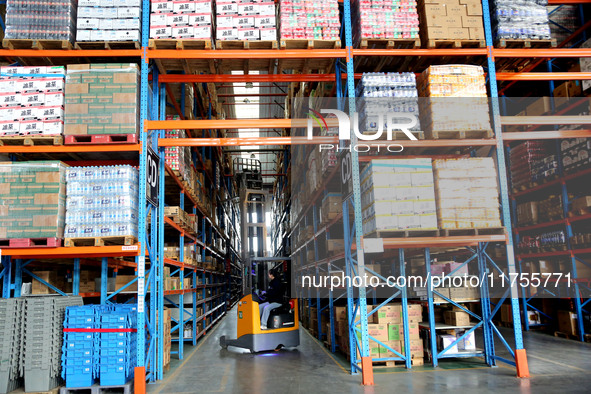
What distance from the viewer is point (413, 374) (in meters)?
7.63

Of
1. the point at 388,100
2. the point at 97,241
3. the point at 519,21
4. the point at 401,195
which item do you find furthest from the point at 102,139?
the point at 519,21

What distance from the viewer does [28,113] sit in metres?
7.07

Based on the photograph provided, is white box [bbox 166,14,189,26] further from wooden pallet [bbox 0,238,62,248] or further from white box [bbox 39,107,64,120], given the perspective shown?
wooden pallet [bbox 0,238,62,248]

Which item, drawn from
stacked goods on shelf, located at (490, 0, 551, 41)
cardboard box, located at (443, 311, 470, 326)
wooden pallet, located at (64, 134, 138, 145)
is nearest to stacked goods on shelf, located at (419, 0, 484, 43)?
stacked goods on shelf, located at (490, 0, 551, 41)

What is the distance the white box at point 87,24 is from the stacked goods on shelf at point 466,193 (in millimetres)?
5869

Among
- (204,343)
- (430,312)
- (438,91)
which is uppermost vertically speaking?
(438,91)

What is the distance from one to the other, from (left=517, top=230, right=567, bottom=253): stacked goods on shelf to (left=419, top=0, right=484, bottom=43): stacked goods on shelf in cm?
583

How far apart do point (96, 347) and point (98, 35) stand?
480 cm

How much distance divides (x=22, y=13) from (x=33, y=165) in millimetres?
2519

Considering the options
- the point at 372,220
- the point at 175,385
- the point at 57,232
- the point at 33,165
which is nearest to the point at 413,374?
the point at 372,220

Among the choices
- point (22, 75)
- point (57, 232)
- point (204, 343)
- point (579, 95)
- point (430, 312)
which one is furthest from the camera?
point (204, 343)

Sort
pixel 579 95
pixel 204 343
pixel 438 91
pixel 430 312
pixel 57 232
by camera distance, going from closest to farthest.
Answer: pixel 57 232
pixel 438 91
pixel 430 312
pixel 579 95
pixel 204 343

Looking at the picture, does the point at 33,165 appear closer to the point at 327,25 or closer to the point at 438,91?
the point at 327,25

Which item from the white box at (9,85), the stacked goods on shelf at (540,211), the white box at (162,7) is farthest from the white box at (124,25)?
the stacked goods on shelf at (540,211)
